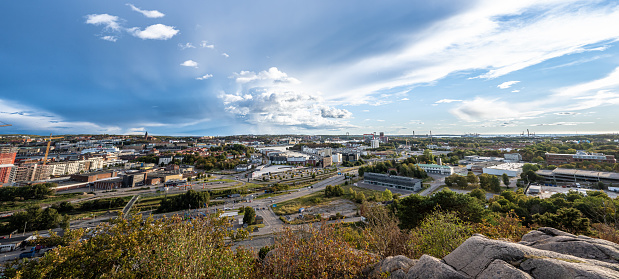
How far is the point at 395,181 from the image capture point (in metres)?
39.7

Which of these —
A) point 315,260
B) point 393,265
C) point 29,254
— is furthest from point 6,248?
point 393,265

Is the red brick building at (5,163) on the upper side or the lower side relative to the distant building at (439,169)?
upper

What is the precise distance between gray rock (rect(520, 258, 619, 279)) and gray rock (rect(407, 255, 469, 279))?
1100 mm

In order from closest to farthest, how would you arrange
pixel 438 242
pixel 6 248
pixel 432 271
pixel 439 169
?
1. pixel 432 271
2. pixel 438 242
3. pixel 6 248
4. pixel 439 169

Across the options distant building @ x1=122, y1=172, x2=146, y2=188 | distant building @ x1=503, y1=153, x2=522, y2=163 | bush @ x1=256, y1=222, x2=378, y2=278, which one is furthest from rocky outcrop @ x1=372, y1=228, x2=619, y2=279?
distant building @ x1=503, y1=153, x2=522, y2=163

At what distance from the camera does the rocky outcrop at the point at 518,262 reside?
3.55 metres

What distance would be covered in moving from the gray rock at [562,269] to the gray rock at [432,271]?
1.10m

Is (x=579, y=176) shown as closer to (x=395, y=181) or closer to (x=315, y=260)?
(x=395, y=181)

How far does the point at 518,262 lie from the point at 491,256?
0.39 m

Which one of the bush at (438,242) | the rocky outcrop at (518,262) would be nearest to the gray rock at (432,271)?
the rocky outcrop at (518,262)

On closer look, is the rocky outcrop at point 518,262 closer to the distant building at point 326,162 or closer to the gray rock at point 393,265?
the gray rock at point 393,265

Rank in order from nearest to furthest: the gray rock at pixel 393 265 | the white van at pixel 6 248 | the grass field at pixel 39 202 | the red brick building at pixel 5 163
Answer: the gray rock at pixel 393 265 < the white van at pixel 6 248 < the grass field at pixel 39 202 < the red brick building at pixel 5 163

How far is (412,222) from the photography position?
18.2m

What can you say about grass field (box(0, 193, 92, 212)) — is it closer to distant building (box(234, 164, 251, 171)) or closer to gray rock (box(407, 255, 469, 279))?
distant building (box(234, 164, 251, 171))
